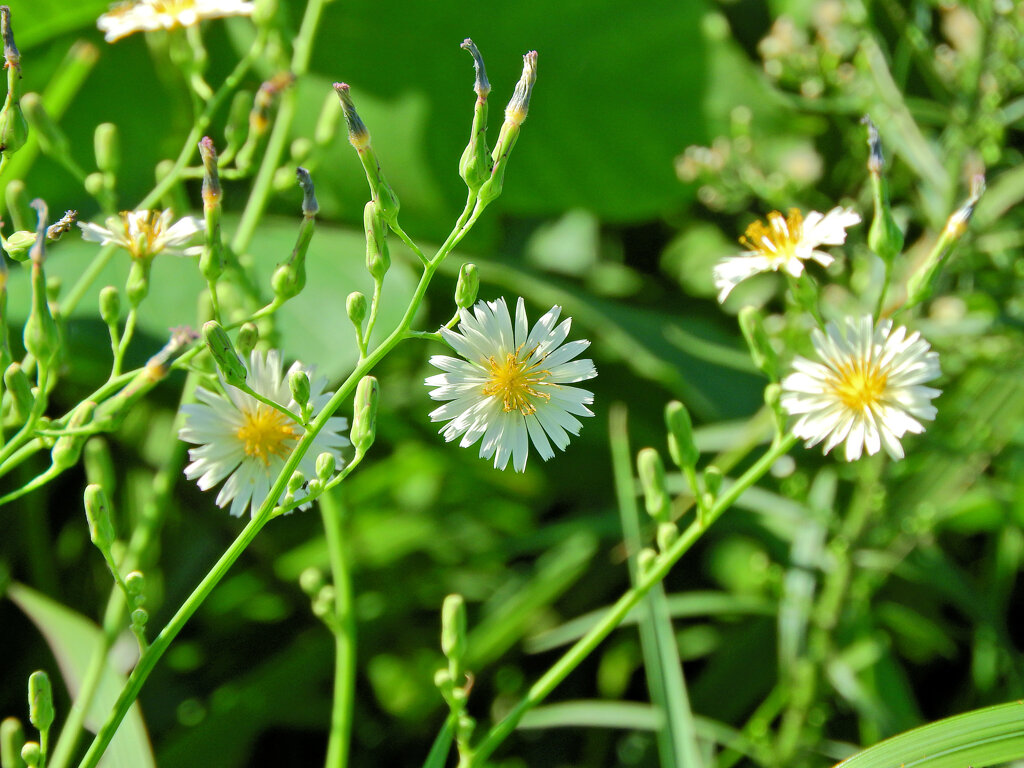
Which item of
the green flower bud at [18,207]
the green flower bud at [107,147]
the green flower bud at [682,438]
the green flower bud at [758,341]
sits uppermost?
the green flower bud at [107,147]

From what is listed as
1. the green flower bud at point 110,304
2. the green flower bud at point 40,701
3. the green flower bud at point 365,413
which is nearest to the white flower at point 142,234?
the green flower bud at point 110,304

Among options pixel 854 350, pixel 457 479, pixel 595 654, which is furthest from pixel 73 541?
pixel 854 350

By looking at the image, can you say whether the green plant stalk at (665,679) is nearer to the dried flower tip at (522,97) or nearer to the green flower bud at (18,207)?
the dried flower tip at (522,97)

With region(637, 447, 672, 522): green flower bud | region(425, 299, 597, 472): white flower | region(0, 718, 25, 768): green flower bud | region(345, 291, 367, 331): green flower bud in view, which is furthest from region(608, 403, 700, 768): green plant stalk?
region(0, 718, 25, 768): green flower bud

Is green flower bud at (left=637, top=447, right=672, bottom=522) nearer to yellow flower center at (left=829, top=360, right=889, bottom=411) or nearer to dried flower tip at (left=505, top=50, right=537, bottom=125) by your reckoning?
yellow flower center at (left=829, top=360, right=889, bottom=411)

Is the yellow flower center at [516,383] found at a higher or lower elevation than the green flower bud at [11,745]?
higher

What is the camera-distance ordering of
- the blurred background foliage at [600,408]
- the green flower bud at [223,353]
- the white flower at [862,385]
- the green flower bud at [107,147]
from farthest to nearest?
the blurred background foliage at [600,408], the green flower bud at [107,147], the white flower at [862,385], the green flower bud at [223,353]

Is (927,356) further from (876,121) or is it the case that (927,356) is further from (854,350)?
(876,121)
